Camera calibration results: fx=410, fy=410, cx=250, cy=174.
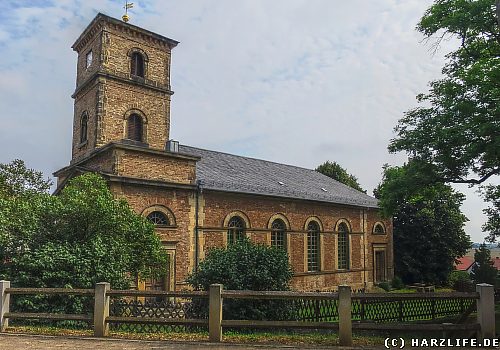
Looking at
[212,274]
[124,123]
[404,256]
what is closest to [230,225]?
[124,123]

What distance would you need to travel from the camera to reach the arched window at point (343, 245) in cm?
2725

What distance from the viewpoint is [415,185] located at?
14516 mm

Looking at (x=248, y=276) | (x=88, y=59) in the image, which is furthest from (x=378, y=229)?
(x=88, y=59)

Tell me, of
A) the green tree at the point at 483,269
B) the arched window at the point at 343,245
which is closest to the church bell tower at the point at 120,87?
the arched window at the point at 343,245

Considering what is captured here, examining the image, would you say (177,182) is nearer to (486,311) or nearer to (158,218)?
(158,218)

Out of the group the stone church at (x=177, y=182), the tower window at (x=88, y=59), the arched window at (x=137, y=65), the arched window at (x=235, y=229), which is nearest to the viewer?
the stone church at (x=177, y=182)

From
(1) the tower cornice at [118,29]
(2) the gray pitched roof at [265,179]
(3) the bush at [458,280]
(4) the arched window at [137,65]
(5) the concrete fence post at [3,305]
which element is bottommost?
(3) the bush at [458,280]

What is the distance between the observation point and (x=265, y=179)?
24953 millimetres

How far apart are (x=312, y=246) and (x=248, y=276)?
45.8 ft

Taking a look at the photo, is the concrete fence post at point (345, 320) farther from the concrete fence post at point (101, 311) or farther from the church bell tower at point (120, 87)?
the church bell tower at point (120, 87)

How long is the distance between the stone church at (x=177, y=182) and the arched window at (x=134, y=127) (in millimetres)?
53

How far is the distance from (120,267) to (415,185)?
33.7 ft

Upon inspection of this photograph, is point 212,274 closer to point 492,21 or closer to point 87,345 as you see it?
point 87,345

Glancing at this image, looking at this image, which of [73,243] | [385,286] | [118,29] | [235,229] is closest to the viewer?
[73,243]
